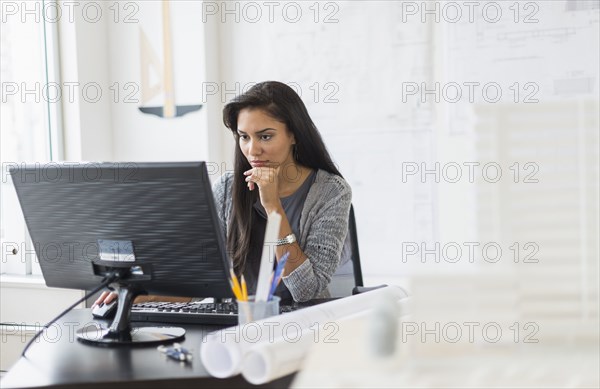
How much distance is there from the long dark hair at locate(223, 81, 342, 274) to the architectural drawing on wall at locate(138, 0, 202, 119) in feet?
2.35

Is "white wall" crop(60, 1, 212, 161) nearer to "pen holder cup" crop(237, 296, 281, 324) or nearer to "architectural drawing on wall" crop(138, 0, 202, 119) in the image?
"architectural drawing on wall" crop(138, 0, 202, 119)

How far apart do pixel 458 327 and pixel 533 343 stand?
0.17 feet

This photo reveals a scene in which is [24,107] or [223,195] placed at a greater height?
[24,107]

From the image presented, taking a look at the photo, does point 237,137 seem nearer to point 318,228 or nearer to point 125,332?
point 318,228

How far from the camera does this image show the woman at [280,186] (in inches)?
75.9

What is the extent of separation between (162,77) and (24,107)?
58 centimetres

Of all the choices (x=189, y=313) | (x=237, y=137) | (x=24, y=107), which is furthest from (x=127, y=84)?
(x=189, y=313)

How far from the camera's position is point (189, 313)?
4.83 ft

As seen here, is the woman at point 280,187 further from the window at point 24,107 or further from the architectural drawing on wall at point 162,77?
the window at point 24,107

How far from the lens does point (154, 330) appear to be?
4.58ft

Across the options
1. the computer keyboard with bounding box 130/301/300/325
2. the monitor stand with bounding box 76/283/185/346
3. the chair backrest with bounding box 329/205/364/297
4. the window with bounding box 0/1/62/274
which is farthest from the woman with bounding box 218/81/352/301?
the window with bounding box 0/1/62/274

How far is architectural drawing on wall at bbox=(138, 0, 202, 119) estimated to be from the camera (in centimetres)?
275

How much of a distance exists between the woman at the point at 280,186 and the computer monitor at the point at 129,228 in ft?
1.84

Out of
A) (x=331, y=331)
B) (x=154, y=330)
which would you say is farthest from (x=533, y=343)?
(x=154, y=330)
